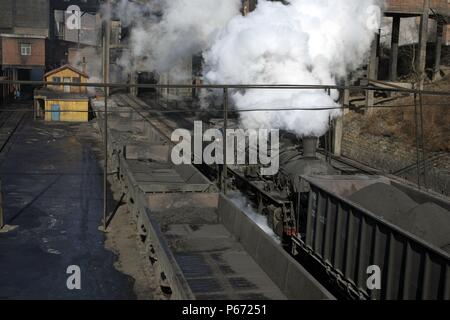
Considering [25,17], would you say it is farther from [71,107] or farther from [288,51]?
[288,51]

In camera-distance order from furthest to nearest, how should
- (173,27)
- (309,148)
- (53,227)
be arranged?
(173,27), (53,227), (309,148)

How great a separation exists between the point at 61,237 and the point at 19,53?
164ft

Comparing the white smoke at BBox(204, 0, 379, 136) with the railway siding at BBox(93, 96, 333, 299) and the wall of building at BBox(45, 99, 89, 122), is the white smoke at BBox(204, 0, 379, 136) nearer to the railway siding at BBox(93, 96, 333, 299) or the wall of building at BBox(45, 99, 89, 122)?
the railway siding at BBox(93, 96, 333, 299)

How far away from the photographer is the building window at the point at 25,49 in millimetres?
57750

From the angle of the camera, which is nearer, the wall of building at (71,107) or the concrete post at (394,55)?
the concrete post at (394,55)

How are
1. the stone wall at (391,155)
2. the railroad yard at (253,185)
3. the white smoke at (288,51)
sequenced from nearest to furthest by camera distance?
the railroad yard at (253,185), the white smoke at (288,51), the stone wall at (391,155)

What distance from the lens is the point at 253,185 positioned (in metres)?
14.3

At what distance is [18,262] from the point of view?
1100 cm

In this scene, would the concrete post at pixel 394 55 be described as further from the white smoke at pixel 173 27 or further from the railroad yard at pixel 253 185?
the white smoke at pixel 173 27

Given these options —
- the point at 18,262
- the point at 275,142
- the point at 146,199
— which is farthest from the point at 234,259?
the point at 275,142

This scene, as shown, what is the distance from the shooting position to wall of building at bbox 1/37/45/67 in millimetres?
56906

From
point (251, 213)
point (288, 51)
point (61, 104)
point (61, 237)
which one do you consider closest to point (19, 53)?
point (61, 104)

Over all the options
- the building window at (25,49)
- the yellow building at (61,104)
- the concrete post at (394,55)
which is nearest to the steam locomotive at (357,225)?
the concrete post at (394,55)
